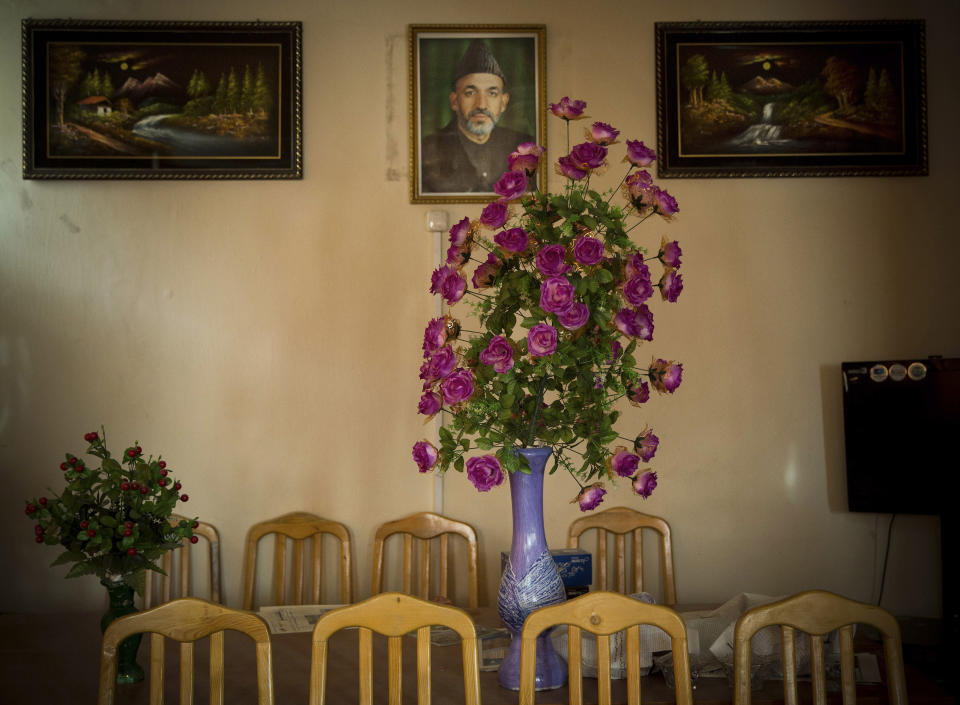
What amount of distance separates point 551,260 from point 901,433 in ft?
6.29

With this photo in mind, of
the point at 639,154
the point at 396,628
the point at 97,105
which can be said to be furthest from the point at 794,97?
the point at 97,105

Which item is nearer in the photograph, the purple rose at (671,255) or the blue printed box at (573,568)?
the purple rose at (671,255)

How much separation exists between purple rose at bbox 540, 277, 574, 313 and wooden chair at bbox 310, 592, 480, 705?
0.65 meters

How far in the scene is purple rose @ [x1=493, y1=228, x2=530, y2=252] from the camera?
171 cm

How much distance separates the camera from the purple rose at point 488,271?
70.4 inches

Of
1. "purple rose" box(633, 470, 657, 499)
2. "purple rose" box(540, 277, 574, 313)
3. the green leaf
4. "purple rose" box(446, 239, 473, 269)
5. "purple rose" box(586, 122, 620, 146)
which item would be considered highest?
"purple rose" box(586, 122, 620, 146)

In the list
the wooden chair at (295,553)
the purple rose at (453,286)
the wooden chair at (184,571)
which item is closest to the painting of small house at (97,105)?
the wooden chair at (184,571)

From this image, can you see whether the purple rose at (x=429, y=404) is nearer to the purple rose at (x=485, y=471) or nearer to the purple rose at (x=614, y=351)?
the purple rose at (x=485, y=471)

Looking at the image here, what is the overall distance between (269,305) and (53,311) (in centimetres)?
84

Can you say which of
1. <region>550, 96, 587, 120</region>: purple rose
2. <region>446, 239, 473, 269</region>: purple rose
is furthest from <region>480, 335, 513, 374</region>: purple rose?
<region>550, 96, 587, 120</region>: purple rose

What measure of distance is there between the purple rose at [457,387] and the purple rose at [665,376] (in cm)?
43

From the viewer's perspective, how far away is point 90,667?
2123 mm

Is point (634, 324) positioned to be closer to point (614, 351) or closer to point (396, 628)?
point (614, 351)

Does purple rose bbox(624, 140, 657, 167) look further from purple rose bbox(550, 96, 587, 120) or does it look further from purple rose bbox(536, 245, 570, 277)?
purple rose bbox(536, 245, 570, 277)
